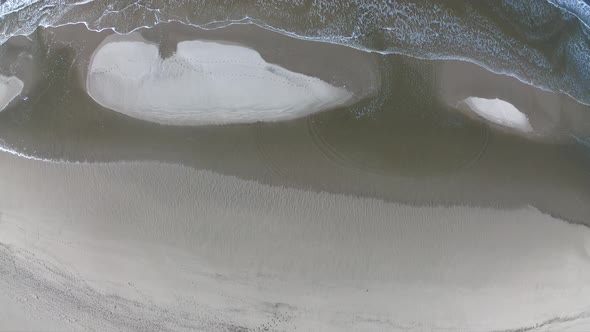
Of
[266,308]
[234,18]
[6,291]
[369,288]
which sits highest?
[234,18]

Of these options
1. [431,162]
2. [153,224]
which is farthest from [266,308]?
[431,162]

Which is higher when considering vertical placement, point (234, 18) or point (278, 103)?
point (234, 18)

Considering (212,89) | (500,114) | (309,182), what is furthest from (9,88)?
(500,114)

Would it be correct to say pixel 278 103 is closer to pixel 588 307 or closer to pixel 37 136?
pixel 37 136

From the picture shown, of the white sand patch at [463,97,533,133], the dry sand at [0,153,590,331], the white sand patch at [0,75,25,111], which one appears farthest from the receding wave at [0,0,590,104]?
the dry sand at [0,153,590,331]

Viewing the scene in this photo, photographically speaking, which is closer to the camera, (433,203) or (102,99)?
(433,203)

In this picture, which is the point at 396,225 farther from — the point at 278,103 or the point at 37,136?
the point at 37,136
